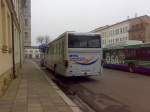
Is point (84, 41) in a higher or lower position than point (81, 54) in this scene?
higher

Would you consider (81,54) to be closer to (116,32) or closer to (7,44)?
(7,44)

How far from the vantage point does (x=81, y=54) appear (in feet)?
61.5

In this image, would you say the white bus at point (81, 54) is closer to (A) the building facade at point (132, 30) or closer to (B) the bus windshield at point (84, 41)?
(B) the bus windshield at point (84, 41)

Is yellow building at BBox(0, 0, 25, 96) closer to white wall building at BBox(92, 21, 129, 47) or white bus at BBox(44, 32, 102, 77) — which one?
white bus at BBox(44, 32, 102, 77)

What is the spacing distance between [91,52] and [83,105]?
8.18 meters

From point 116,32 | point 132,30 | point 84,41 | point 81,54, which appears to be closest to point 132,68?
point 84,41

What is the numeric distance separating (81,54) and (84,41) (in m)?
0.80

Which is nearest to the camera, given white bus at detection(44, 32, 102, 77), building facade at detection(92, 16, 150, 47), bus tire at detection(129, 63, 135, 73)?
white bus at detection(44, 32, 102, 77)

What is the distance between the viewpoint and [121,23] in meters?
95.2

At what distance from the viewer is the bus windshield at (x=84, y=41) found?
60.8 feet

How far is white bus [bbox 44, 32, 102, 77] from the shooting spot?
18.5 meters

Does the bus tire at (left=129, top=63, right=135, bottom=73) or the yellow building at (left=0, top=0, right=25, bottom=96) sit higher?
the yellow building at (left=0, top=0, right=25, bottom=96)

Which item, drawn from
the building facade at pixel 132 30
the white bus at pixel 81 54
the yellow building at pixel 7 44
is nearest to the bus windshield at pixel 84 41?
the white bus at pixel 81 54

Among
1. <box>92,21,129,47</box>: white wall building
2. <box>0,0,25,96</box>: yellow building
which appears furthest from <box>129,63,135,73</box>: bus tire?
<box>92,21,129,47</box>: white wall building
